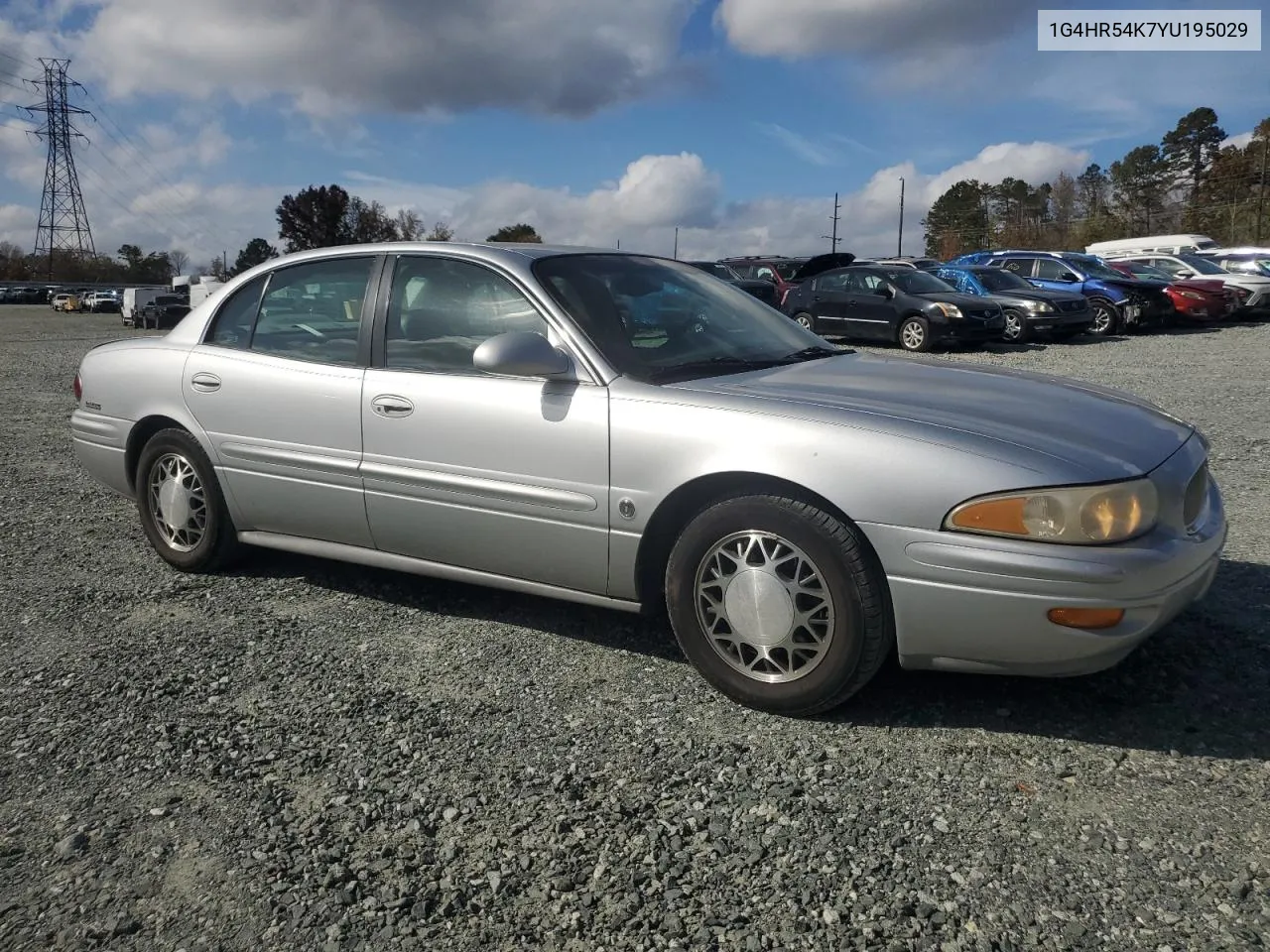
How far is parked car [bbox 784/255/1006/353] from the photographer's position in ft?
53.3

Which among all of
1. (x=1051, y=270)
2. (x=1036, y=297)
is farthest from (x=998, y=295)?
(x=1051, y=270)

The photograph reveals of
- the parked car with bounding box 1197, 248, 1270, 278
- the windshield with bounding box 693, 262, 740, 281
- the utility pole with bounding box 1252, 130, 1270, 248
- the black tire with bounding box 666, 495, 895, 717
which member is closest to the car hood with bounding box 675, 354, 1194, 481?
the black tire with bounding box 666, 495, 895, 717

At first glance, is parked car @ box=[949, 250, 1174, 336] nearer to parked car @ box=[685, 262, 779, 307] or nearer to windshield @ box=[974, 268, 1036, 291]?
windshield @ box=[974, 268, 1036, 291]

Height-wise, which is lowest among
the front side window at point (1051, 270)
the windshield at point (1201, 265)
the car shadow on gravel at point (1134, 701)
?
the car shadow on gravel at point (1134, 701)

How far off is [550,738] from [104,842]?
3.82ft

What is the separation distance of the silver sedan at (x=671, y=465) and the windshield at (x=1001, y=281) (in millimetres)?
15993

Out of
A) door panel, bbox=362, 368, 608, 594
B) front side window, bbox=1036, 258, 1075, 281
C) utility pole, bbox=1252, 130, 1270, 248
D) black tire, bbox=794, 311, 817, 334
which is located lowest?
door panel, bbox=362, 368, 608, 594

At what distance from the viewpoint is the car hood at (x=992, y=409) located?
2.85 m

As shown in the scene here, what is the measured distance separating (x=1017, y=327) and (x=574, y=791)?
17.1 m

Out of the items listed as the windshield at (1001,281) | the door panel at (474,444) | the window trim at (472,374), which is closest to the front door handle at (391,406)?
the door panel at (474,444)

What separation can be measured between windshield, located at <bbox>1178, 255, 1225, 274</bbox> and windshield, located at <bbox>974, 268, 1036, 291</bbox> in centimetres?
610

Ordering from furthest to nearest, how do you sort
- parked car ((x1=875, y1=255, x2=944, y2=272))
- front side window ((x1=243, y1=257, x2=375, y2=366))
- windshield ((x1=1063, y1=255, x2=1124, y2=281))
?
windshield ((x1=1063, y1=255, x2=1124, y2=281)) < parked car ((x1=875, y1=255, x2=944, y2=272)) < front side window ((x1=243, y1=257, x2=375, y2=366))

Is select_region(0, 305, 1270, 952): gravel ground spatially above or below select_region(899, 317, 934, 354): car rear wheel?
below

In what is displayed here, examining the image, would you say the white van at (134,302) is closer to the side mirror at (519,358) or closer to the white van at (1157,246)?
the white van at (1157,246)
